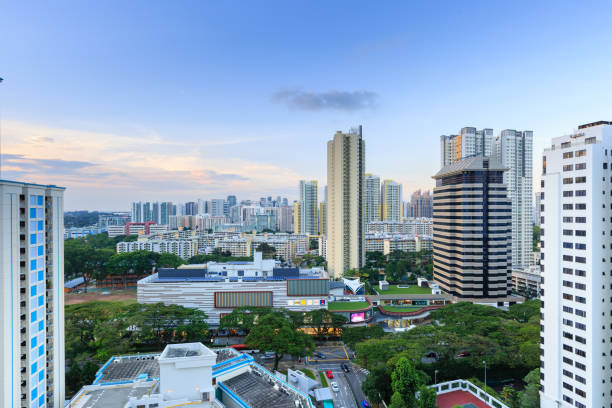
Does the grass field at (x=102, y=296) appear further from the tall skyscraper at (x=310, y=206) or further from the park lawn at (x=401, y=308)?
the tall skyscraper at (x=310, y=206)

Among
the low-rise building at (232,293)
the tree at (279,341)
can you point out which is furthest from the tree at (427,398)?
the low-rise building at (232,293)

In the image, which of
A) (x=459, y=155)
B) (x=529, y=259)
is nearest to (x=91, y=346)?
(x=459, y=155)

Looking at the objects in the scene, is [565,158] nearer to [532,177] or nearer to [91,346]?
[91,346]

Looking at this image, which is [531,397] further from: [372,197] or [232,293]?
[372,197]

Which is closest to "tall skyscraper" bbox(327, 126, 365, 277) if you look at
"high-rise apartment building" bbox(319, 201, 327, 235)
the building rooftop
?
the building rooftop

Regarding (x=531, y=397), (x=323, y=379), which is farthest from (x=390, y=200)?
(x=531, y=397)
